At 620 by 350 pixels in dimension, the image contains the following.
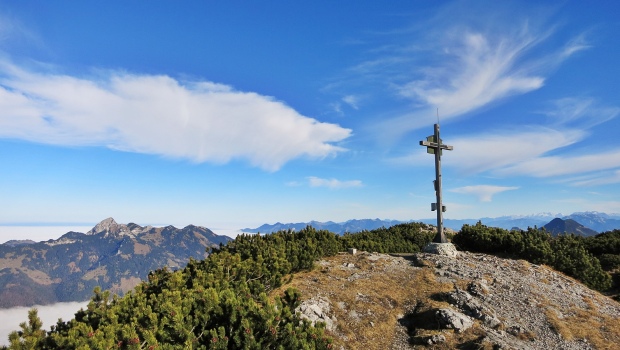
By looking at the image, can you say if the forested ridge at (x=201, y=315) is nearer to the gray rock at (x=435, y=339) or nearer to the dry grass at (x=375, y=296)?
the dry grass at (x=375, y=296)

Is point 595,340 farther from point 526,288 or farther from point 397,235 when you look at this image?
point 397,235

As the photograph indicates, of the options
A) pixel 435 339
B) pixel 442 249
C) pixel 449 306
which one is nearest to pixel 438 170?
pixel 442 249

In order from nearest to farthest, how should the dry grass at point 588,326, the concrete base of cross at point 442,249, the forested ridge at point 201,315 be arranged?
the forested ridge at point 201,315 → the dry grass at point 588,326 → the concrete base of cross at point 442,249

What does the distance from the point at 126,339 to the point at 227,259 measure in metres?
4.71

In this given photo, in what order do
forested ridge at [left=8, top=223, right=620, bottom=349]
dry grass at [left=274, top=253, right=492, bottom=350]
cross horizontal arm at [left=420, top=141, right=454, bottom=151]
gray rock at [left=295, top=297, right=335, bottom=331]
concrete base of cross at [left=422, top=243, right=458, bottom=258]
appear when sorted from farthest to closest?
cross horizontal arm at [left=420, top=141, right=454, bottom=151] → concrete base of cross at [left=422, top=243, right=458, bottom=258] → dry grass at [left=274, top=253, right=492, bottom=350] → gray rock at [left=295, top=297, right=335, bottom=331] → forested ridge at [left=8, top=223, right=620, bottom=349]

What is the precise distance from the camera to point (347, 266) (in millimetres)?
15492

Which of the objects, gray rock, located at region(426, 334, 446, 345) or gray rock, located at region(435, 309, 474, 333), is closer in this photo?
gray rock, located at region(426, 334, 446, 345)

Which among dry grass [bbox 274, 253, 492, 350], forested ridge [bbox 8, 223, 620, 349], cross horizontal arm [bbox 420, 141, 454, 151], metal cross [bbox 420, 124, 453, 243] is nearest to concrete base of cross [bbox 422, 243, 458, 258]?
metal cross [bbox 420, 124, 453, 243]

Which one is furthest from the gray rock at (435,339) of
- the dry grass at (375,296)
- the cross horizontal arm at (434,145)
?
the cross horizontal arm at (434,145)

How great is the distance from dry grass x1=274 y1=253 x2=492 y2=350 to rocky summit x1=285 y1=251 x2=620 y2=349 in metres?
0.03

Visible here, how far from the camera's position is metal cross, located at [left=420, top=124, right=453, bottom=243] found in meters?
18.8

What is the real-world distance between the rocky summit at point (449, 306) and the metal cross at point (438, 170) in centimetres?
212

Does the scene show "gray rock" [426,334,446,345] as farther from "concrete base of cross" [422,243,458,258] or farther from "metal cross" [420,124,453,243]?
"metal cross" [420,124,453,243]

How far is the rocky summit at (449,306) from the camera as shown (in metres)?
10.4
